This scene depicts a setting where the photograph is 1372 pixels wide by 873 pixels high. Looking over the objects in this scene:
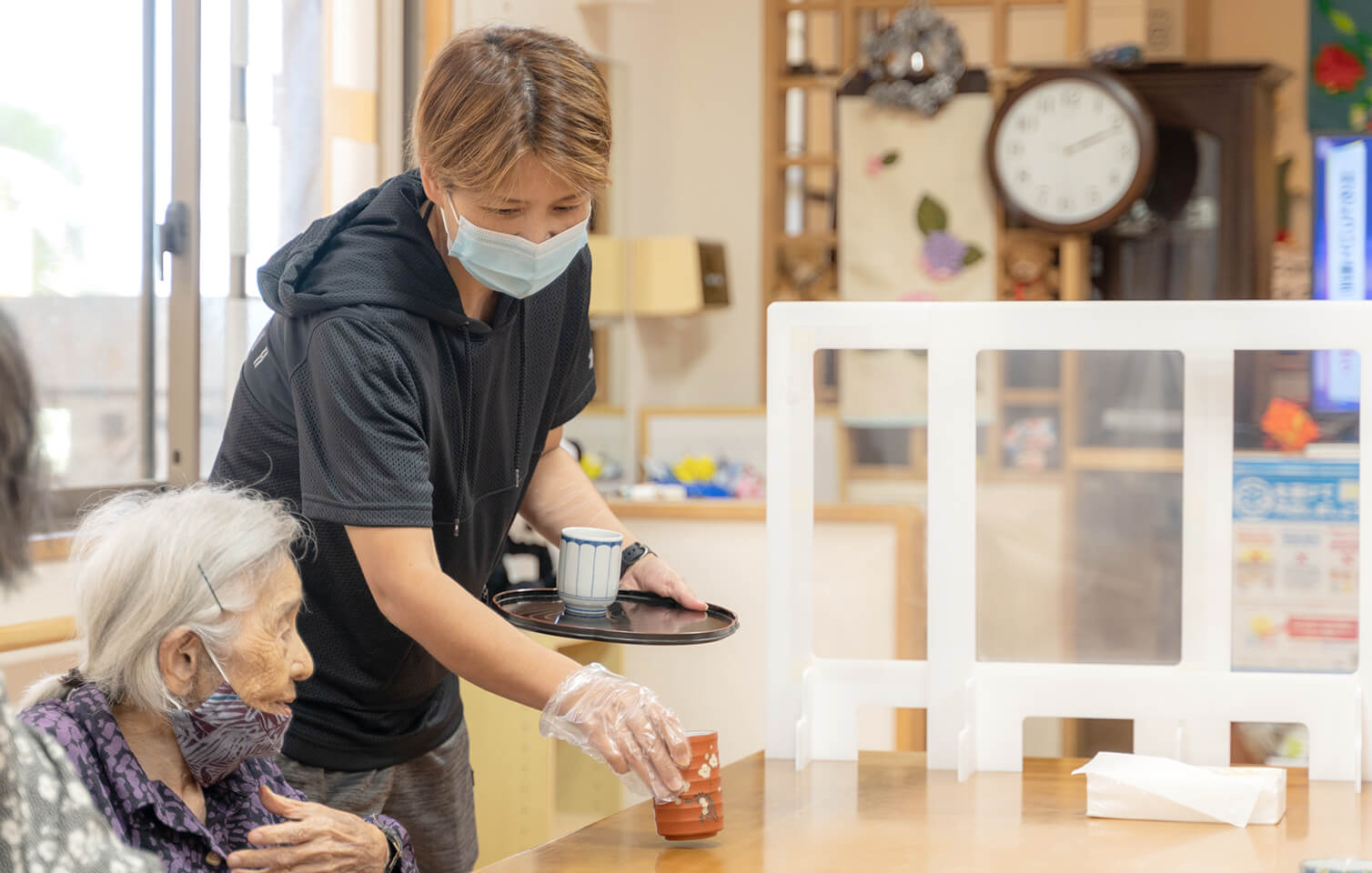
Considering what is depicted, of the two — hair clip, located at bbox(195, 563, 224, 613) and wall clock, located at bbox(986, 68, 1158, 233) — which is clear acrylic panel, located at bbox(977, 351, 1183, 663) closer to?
wall clock, located at bbox(986, 68, 1158, 233)

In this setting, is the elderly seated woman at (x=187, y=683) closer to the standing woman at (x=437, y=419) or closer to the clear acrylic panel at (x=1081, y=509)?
the standing woman at (x=437, y=419)

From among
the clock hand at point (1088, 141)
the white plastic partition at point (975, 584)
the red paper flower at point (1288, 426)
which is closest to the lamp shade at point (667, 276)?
the clock hand at point (1088, 141)

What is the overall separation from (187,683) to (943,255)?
135 inches

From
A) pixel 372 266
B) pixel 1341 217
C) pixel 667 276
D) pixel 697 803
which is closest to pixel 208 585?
pixel 372 266

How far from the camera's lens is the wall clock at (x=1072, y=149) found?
13.3 ft

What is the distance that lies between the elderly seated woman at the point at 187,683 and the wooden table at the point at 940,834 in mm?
236

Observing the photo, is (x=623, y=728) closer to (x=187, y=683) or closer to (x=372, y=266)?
(x=187, y=683)

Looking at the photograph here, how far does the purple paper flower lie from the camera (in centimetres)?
428

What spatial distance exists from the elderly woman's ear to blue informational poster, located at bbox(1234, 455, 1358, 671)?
225 centimetres

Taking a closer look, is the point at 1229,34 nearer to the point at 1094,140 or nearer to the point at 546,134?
the point at 1094,140

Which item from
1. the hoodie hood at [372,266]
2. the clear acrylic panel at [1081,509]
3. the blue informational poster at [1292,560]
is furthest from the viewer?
the blue informational poster at [1292,560]

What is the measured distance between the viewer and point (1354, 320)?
4.99 ft

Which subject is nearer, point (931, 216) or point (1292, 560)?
point (1292, 560)

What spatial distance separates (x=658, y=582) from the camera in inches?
59.5
